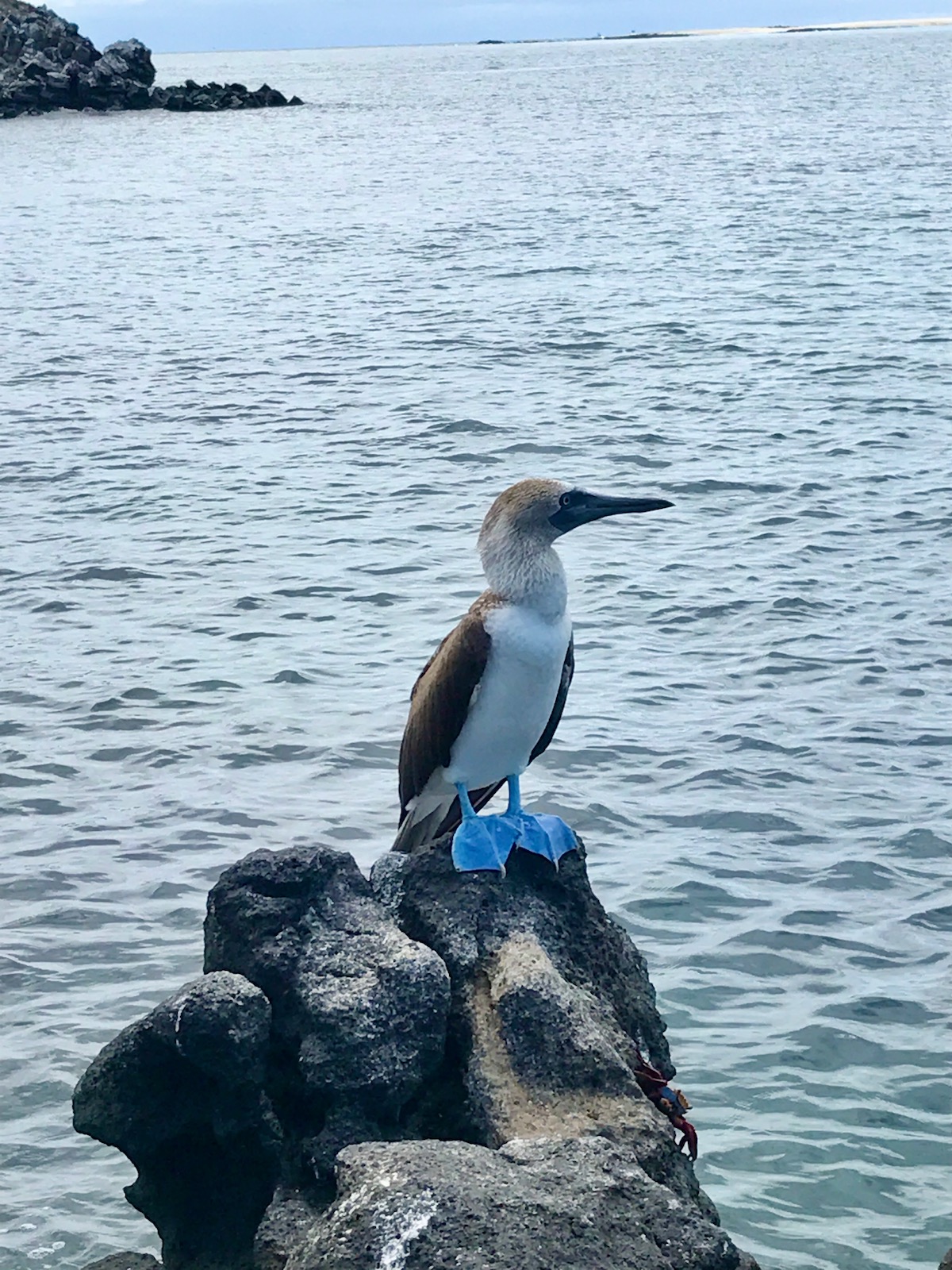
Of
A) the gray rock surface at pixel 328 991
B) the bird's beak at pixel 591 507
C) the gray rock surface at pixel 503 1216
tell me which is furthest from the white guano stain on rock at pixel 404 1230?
the bird's beak at pixel 591 507

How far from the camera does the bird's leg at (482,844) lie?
4.61 metres

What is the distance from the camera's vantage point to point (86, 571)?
12.2 meters

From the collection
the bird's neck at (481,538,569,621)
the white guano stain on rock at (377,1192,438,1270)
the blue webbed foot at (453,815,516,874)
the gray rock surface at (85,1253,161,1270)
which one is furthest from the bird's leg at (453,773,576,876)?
the white guano stain on rock at (377,1192,438,1270)

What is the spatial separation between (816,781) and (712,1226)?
503 cm

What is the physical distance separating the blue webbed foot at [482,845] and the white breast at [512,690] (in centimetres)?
25

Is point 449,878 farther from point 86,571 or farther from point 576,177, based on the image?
point 576,177

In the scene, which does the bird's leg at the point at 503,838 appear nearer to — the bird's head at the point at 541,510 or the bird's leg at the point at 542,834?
the bird's leg at the point at 542,834

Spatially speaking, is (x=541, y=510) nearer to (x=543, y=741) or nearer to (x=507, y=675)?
(x=507, y=675)

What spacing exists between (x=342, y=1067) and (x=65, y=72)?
84.8 meters

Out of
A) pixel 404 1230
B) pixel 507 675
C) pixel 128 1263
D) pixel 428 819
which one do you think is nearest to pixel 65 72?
pixel 428 819

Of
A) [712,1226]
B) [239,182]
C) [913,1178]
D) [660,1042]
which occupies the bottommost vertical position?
[913,1178]

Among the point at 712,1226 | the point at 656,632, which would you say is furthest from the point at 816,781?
the point at 712,1226

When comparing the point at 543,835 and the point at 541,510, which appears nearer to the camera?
the point at 543,835

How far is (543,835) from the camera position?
15.4 feet
